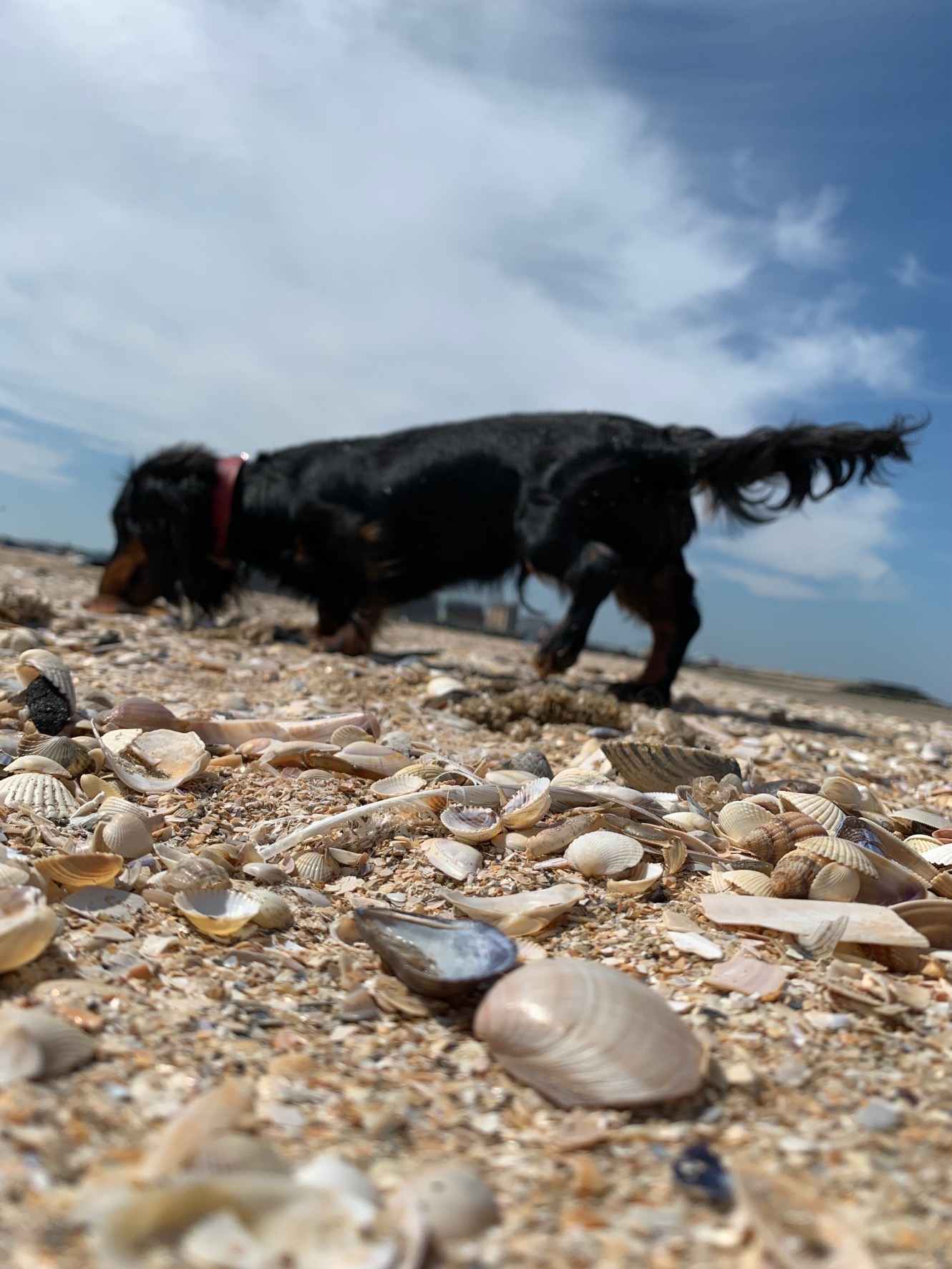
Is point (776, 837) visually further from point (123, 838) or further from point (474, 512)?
point (474, 512)

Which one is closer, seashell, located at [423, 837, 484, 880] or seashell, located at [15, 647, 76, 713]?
seashell, located at [423, 837, 484, 880]

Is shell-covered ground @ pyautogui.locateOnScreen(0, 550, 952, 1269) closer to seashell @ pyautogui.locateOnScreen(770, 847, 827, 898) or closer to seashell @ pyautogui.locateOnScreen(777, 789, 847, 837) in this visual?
seashell @ pyautogui.locateOnScreen(770, 847, 827, 898)

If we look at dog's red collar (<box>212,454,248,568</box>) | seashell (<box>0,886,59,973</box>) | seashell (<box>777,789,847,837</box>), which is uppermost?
dog's red collar (<box>212,454,248,568</box>)

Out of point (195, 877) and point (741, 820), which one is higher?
point (741, 820)

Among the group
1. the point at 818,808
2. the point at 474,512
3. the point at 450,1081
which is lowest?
the point at 450,1081

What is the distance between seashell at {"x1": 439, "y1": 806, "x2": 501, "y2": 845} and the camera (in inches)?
82.7

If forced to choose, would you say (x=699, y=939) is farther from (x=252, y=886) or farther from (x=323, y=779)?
(x=323, y=779)

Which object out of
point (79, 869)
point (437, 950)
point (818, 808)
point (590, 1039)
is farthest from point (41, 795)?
point (818, 808)

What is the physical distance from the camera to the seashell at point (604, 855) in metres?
1.94

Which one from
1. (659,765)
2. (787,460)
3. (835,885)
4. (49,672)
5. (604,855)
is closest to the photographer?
(835,885)

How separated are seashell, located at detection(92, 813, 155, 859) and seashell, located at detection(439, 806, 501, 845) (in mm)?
643

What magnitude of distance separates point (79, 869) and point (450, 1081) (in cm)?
78

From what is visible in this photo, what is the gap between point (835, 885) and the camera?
6.02 ft

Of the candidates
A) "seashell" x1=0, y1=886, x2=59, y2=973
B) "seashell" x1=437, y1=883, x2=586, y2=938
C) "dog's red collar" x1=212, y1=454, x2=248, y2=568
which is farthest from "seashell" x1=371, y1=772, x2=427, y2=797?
"dog's red collar" x1=212, y1=454, x2=248, y2=568
